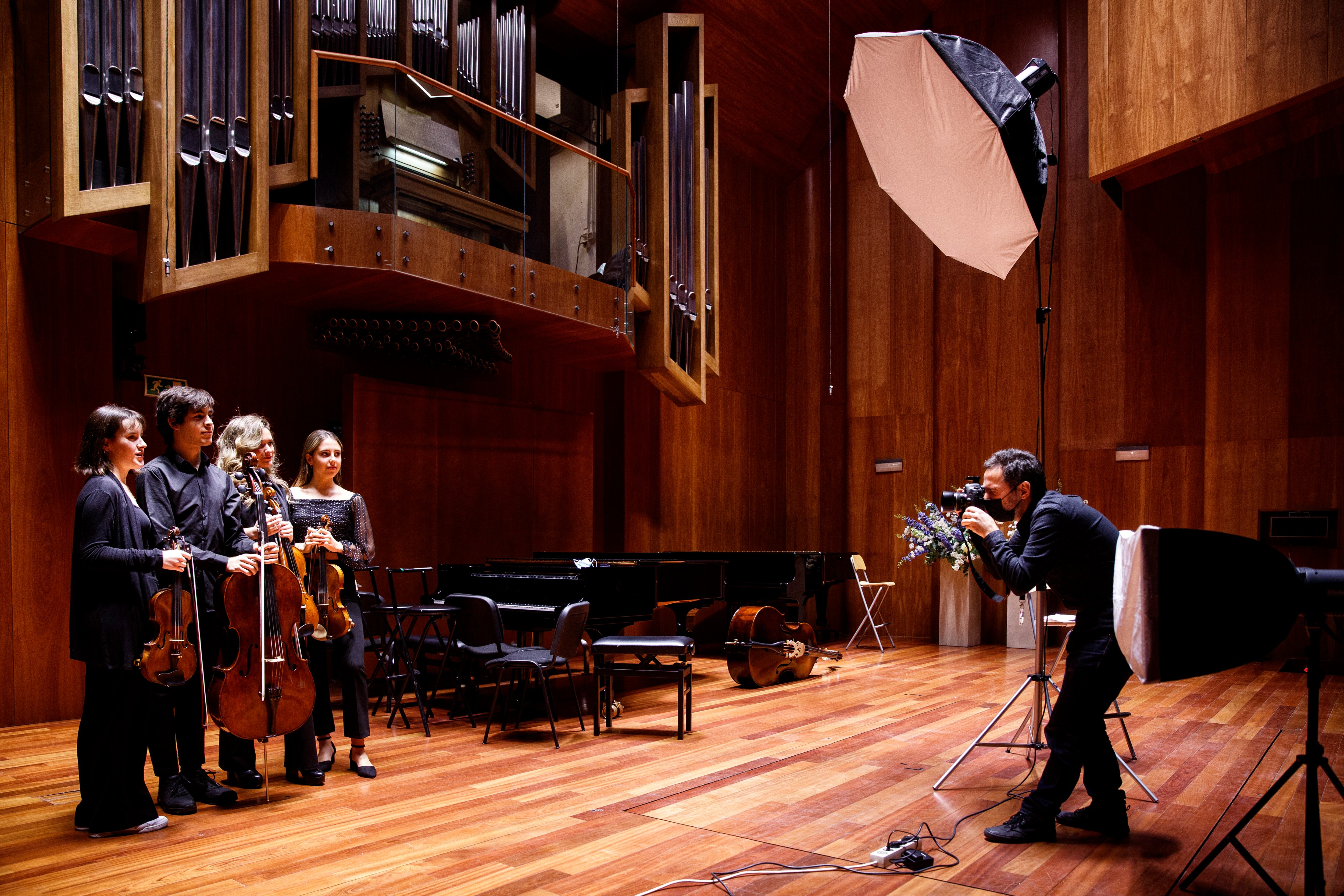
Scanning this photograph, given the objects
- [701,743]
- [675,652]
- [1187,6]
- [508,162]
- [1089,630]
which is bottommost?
[701,743]

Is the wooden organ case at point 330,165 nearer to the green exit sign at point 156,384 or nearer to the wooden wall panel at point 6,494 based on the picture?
the wooden wall panel at point 6,494

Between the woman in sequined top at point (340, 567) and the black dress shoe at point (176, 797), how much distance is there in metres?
0.56

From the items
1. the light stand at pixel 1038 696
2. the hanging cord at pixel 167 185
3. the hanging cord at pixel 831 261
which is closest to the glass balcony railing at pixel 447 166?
the hanging cord at pixel 167 185

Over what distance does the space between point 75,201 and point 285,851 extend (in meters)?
3.45

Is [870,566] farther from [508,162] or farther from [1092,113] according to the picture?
[508,162]

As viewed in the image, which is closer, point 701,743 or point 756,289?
point 701,743

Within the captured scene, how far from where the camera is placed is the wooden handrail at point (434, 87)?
5.36 m

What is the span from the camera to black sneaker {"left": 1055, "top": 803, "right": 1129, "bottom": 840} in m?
3.22

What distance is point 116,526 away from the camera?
317 cm

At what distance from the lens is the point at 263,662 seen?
3.37 m

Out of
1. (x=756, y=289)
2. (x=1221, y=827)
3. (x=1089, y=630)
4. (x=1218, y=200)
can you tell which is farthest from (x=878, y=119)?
(x=756, y=289)

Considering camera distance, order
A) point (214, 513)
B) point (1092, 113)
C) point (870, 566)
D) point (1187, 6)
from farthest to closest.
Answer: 1. point (870, 566)
2. point (1092, 113)
3. point (1187, 6)
4. point (214, 513)

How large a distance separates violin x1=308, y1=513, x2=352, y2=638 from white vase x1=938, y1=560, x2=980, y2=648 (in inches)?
256

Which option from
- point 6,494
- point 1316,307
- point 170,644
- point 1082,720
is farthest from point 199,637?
point 1316,307
